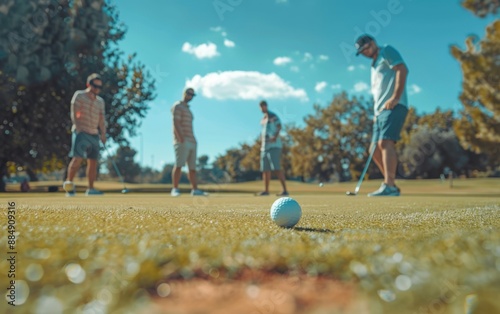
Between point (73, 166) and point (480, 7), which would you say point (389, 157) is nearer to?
point (73, 166)

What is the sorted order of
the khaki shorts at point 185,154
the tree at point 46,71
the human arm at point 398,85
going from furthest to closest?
the tree at point 46,71, the khaki shorts at point 185,154, the human arm at point 398,85

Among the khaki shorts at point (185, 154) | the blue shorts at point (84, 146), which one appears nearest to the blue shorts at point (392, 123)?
the khaki shorts at point (185, 154)

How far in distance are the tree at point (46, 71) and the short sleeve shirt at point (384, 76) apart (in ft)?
52.3

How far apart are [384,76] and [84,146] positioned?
7156 millimetres

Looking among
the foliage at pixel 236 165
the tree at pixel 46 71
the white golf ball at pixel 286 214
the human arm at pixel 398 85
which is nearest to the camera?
the white golf ball at pixel 286 214

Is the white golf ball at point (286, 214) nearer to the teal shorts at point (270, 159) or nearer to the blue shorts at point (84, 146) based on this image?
the blue shorts at point (84, 146)

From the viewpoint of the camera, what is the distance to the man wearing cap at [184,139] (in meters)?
11.2

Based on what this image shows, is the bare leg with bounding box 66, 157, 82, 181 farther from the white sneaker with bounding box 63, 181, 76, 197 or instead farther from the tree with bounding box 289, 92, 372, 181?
the tree with bounding box 289, 92, 372, 181

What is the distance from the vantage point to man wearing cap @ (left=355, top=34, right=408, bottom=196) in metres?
8.30

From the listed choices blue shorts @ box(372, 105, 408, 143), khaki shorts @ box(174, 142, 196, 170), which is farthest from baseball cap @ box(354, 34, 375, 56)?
khaki shorts @ box(174, 142, 196, 170)

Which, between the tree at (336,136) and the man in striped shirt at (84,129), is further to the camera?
the tree at (336,136)

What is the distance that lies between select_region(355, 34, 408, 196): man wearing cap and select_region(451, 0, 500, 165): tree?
17369 millimetres

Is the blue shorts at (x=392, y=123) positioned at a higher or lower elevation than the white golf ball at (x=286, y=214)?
higher

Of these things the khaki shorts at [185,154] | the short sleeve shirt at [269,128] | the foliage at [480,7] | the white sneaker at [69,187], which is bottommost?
the white sneaker at [69,187]
